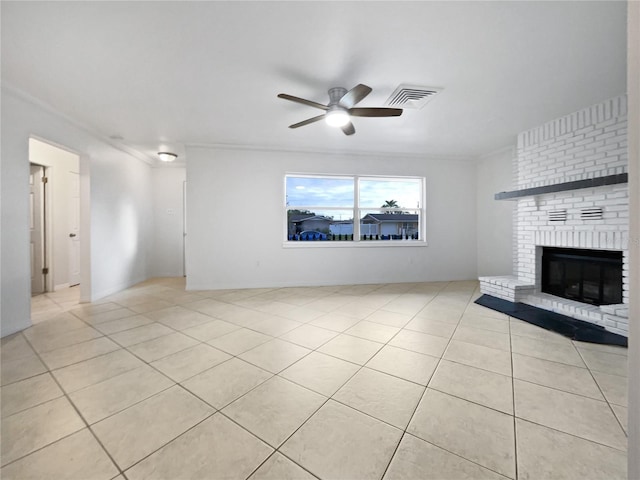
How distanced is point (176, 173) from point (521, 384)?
22.1 feet

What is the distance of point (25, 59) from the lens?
225cm

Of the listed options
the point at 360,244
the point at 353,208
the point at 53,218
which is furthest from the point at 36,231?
the point at 360,244

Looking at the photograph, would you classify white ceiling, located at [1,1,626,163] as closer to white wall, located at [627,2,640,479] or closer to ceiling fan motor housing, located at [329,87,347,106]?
ceiling fan motor housing, located at [329,87,347,106]

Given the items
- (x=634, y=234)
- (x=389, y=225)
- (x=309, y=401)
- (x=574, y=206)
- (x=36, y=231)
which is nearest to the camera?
(x=634, y=234)

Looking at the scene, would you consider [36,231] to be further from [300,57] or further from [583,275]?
[583,275]

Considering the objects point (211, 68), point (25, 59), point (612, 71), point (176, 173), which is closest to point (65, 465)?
point (211, 68)

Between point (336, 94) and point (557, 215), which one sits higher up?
point (336, 94)

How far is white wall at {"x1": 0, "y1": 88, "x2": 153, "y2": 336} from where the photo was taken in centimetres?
267

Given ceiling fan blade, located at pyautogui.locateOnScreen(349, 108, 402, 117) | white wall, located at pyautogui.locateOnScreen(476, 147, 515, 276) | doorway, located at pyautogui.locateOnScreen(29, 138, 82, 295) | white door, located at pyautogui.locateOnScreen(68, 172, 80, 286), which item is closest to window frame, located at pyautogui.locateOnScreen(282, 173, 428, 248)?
white wall, located at pyautogui.locateOnScreen(476, 147, 515, 276)

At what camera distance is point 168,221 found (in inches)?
233

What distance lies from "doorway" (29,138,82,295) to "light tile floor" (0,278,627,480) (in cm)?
213

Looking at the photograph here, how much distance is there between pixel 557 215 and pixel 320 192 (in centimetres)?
365

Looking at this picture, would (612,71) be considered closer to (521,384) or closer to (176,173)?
(521,384)

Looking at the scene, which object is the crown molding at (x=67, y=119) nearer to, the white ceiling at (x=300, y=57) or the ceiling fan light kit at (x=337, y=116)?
the white ceiling at (x=300, y=57)
